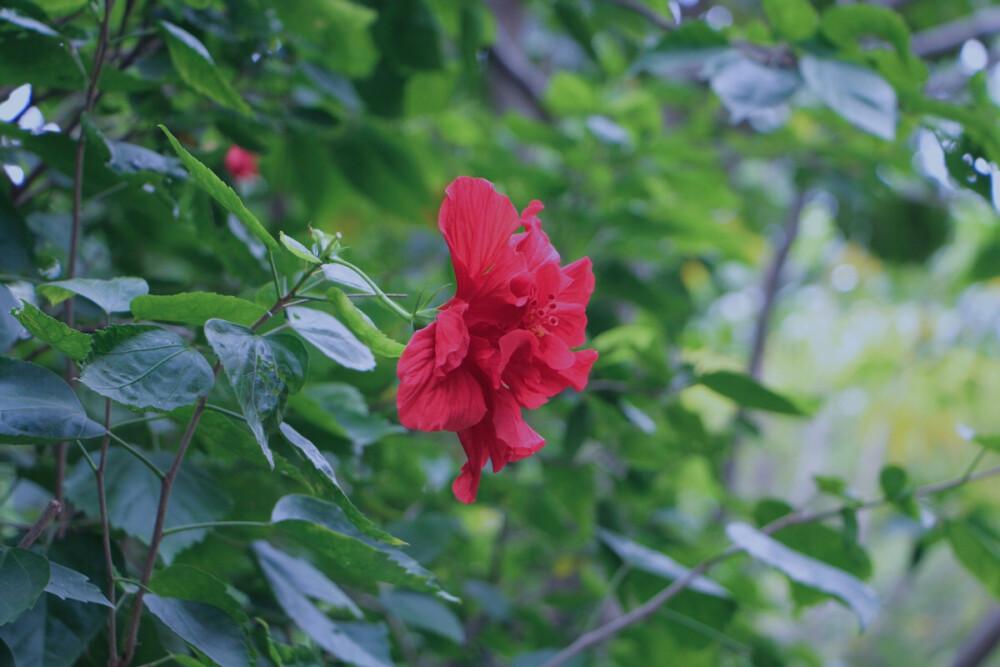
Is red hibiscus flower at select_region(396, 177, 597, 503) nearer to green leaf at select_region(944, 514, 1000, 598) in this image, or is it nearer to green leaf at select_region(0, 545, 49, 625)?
green leaf at select_region(0, 545, 49, 625)

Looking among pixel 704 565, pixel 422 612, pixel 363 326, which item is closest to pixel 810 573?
pixel 704 565

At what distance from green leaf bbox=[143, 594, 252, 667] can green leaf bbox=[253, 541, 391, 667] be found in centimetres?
8

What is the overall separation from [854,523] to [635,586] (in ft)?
0.78

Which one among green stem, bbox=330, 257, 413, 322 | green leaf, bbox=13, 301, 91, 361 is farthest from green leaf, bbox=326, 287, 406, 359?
green leaf, bbox=13, 301, 91, 361

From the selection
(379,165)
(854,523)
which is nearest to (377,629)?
(854,523)

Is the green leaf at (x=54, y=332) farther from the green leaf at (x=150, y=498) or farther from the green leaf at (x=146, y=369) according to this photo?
the green leaf at (x=150, y=498)

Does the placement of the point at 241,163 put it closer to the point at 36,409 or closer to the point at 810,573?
the point at 36,409

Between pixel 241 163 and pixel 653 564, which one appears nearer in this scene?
pixel 653 564

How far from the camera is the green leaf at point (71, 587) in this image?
388 mm

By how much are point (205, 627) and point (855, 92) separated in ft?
2.10

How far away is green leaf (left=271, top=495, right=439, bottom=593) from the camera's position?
46 centimetres

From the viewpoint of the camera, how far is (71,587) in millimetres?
397

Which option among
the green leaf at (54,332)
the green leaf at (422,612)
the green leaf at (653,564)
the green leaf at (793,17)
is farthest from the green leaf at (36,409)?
the green leaf at (793,17)

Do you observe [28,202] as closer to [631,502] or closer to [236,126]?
[236,126]
